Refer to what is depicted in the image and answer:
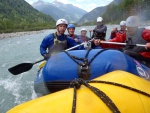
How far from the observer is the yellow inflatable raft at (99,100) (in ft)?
6.31

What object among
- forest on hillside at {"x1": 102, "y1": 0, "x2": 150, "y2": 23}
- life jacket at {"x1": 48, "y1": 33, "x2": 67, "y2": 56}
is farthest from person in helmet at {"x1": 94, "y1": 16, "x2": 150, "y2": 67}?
forest on hillside at {"x1": 102, "y1": 0, "x2": 150, "y2": 23}

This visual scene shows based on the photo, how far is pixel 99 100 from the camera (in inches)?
78.8

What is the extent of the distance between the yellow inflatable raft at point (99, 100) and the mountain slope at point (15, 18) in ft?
273

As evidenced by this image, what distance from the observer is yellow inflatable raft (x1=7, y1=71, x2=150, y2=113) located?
1.92 m

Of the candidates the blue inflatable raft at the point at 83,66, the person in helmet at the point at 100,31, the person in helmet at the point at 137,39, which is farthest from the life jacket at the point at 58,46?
the person in helmet at the point at 100,31

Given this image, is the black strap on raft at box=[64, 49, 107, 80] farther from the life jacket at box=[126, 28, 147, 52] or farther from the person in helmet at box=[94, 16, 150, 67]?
the life jacket at box=[126, 28, 147, 52]

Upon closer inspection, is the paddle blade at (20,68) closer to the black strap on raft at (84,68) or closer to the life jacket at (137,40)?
the black strap on raft at (84,68)

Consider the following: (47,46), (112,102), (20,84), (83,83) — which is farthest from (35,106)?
(20,84)

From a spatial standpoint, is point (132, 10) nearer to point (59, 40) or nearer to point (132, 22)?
point (59, 40)

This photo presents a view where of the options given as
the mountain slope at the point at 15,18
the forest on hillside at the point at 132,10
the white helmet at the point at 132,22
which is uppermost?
the white helmet at the point at 132,22

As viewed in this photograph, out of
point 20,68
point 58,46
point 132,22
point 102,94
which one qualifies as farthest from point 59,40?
point 102,94

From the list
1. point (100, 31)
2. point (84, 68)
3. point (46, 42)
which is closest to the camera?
point (84, 68)

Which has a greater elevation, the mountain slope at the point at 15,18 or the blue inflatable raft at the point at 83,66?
the blue inflatable raft at the point at 83,66

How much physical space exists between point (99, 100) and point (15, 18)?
117502 millimetres
